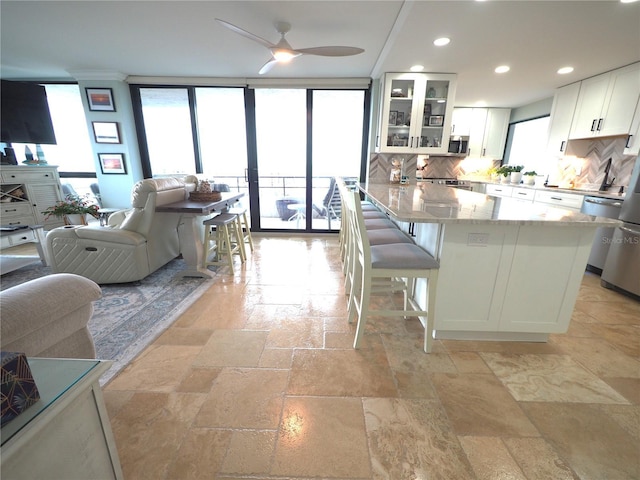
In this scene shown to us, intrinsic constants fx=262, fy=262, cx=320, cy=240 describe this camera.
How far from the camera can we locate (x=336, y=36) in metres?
2.68

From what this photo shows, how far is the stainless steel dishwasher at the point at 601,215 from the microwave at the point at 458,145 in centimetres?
234

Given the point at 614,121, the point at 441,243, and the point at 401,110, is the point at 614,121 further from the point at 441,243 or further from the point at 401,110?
the point at 441,243

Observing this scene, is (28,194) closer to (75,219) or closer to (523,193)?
(75,219)

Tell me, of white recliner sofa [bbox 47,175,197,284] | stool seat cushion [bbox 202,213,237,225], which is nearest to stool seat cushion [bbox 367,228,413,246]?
stool seat cushion [bbox 202,213,237,225]

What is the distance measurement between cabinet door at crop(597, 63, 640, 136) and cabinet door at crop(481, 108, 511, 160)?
1906mm

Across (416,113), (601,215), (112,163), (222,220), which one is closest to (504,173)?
(601,215)

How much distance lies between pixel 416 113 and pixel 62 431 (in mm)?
4191

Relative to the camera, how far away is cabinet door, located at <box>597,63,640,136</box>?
2.87 m

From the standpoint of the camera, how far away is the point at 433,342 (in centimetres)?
180

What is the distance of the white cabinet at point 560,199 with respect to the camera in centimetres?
312

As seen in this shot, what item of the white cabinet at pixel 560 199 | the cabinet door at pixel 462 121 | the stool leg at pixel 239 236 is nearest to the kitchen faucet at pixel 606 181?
the white cabinet at pixel 560 199

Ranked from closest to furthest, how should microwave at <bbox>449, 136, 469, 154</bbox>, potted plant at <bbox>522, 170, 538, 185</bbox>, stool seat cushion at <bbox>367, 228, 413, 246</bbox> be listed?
1. stool seat cushion at <bbox>367, 228, 413, 246</bbox>
2. potted plant at <bbox>522, 170, 538, 185</bbox>
3. microwave at <bbox>449, 136, 469, 154</bbox>

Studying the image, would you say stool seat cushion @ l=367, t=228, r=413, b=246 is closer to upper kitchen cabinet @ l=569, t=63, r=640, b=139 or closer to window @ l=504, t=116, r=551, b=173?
upper kitchen cabinet @ l=569, t=63, r=640, b=139

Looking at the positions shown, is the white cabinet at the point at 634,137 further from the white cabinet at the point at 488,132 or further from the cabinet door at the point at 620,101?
the white cabinet at the point at 488,132
